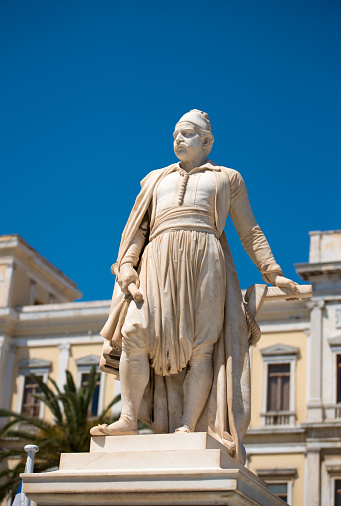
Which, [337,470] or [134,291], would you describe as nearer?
[134,291]

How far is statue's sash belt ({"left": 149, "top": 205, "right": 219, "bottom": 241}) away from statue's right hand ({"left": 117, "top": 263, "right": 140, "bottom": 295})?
34 cm

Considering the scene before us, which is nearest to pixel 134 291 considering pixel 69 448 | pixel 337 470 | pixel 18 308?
pixel 69 448

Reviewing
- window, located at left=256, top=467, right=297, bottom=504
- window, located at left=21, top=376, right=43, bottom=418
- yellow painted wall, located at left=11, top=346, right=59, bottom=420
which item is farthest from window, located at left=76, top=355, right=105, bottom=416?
window, located at left=256, top=467, right=297, bottom=504

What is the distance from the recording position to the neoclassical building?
31.5 meters

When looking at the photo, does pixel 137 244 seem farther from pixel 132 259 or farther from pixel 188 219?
pixel 188 219

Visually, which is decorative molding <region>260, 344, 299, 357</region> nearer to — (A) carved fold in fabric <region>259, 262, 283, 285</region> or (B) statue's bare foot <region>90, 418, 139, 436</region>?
(A) carved fold in fabric <region>259, 262, 283, 285</region>

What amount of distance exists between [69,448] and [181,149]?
68.1 ft

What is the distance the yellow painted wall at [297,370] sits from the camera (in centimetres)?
3247

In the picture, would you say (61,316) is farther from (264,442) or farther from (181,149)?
(181,149)

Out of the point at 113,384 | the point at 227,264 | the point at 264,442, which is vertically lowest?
the point at 227,264

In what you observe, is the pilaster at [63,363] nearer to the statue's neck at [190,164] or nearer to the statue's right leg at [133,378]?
the statue's neck at [190,164]

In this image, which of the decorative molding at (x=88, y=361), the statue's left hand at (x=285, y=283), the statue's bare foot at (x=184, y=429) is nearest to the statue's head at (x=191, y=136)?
the statue's left hand at (x=285, y=283)

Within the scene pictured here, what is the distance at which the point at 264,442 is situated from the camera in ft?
107

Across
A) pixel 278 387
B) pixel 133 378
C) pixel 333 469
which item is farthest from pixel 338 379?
pixel 133 378
